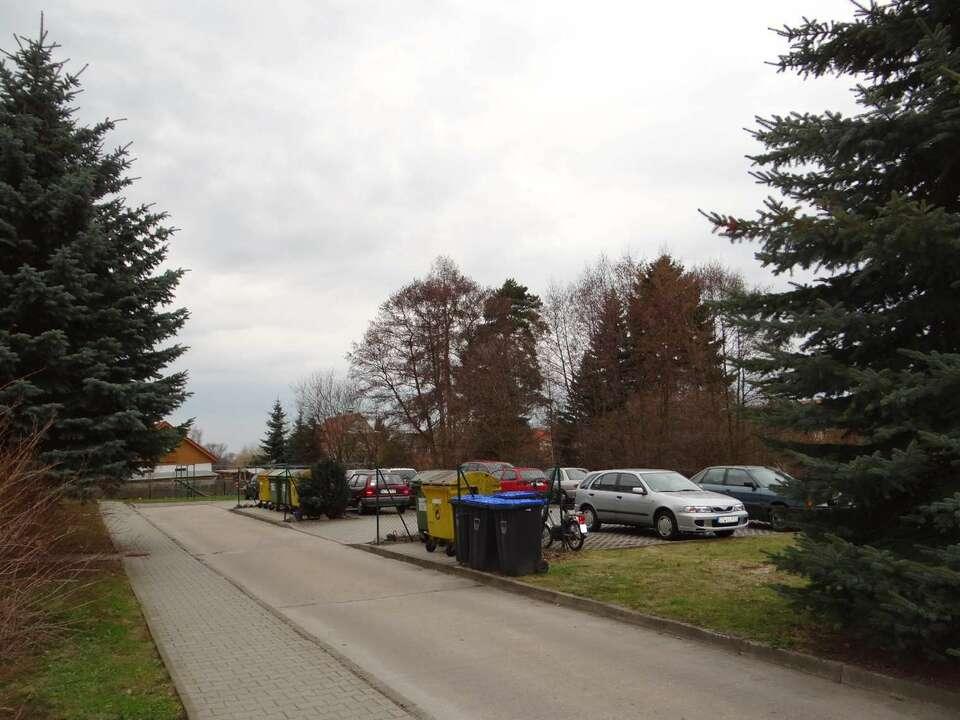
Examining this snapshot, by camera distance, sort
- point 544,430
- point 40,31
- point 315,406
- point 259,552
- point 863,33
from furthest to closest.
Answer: point 315,406 < point 544,430 < point 259,552 < point 40,31 < point 863,33

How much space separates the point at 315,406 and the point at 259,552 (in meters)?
41.4

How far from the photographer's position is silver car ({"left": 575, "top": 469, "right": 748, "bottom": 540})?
14.8 metres

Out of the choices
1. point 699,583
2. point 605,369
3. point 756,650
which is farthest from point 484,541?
point 605,369

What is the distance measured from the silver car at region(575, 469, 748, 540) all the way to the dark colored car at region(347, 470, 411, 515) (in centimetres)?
924

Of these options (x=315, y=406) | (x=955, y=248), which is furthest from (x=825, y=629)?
(x=315, y=406)

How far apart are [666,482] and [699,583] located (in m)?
6.67

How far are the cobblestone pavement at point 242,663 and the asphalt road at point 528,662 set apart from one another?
339 millimetres

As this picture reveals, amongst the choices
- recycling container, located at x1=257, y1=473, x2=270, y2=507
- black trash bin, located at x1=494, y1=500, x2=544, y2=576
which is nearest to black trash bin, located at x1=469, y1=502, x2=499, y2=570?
black trash bin, located at x1=494, y1=500, x2=544, y2=576

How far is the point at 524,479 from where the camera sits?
901 inches

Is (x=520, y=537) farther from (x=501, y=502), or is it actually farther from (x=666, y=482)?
(x=666, y=482)

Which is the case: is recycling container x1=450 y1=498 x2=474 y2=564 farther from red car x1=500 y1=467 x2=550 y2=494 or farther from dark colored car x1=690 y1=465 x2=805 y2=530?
red car x1=500 y1=467 x2=550 y2=494

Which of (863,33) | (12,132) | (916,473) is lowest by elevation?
(916,473)

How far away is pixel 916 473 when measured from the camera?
5.35m

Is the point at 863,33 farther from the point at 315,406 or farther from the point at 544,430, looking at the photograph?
the point at 315,406
